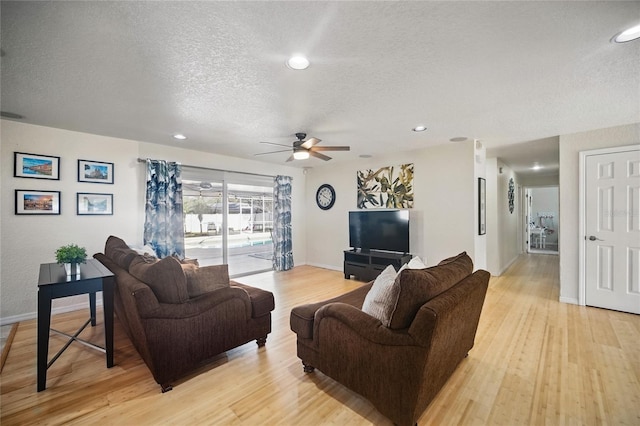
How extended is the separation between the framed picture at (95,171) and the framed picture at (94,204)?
21 centimetres

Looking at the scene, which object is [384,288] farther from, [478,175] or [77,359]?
[478,175]

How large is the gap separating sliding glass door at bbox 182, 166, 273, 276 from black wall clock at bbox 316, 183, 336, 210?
1138mm

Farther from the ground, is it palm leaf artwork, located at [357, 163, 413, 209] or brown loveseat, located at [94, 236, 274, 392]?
palm leaf artwork, located at [357, 163, 413, 209]

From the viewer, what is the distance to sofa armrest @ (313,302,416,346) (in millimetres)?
1519

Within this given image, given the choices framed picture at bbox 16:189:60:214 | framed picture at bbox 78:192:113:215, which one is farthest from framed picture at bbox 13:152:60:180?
framed picture at bbox 78:192:113:215

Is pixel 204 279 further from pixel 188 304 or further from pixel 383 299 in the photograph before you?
pixel 383 299

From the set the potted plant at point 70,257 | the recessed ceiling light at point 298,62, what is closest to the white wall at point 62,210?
the potted plant at point 70,257

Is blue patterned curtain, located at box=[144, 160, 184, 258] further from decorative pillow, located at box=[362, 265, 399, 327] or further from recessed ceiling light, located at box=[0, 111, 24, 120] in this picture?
decorative pillow, located at box=[362, 265, 399, 327]

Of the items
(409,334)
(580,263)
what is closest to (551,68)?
(409,334)

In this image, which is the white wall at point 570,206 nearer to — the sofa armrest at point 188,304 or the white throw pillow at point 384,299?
the white throw pillow at point 384,299

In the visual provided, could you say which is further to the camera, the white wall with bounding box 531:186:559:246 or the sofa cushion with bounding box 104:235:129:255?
the white wall with bounding box 531:186:559:246

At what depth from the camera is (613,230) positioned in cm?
337

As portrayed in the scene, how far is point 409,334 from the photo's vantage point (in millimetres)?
1464

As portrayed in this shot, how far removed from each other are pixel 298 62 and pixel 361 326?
6.20 feet
